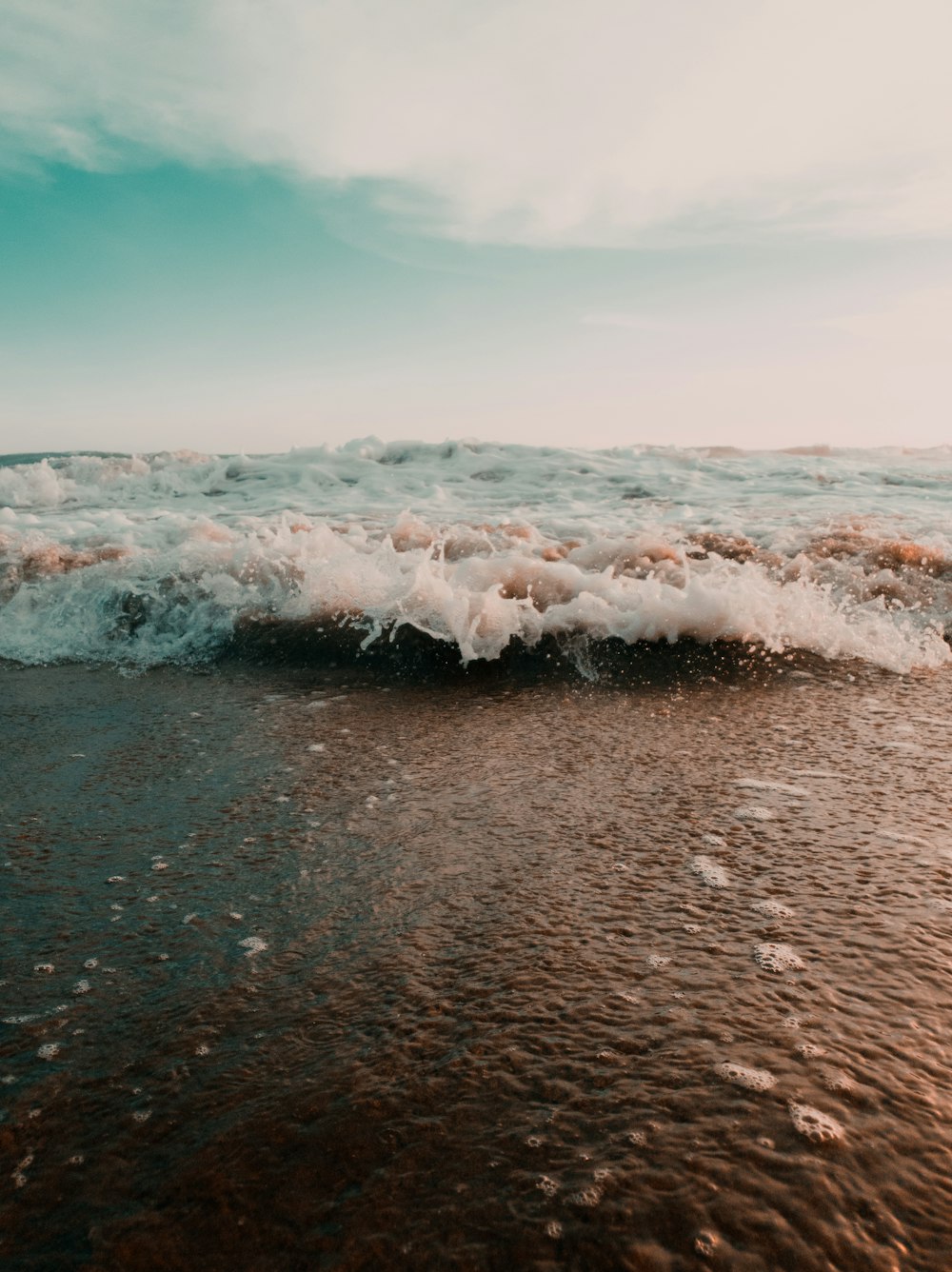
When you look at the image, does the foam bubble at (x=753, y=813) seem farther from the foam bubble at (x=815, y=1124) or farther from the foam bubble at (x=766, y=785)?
the foam bubble at (x=815, y=1124)

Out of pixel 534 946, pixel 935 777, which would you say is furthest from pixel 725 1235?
pixel 935 777

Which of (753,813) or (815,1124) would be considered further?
(753,813)

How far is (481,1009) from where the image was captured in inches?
64.4

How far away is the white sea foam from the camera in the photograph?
4.41 meters

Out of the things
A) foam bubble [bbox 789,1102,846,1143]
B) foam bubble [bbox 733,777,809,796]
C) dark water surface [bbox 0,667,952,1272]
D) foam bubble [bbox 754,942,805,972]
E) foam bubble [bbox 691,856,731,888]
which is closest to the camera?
dark water surface [bbox 0,667,952,1272]

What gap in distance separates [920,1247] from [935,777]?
6.12ft

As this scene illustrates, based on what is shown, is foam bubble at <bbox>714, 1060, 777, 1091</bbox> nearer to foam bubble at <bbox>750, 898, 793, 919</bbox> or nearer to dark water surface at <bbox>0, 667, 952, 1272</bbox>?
dark water surface at <bbox>0, 667, 952, 1272</bbox>

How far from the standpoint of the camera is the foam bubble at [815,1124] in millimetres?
1320

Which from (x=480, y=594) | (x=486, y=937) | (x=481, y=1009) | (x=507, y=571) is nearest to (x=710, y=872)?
(x=486, y=937)

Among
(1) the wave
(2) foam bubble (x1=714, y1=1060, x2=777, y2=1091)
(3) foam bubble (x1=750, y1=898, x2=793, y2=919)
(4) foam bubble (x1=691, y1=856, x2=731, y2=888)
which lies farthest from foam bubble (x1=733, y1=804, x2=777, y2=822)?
(1) the wave

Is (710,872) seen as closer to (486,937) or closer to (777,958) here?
(777,958)

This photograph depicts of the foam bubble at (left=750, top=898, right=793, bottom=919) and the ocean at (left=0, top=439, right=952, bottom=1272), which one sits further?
the foam bubble at (left=750, top=898, right=793, bottom=919)

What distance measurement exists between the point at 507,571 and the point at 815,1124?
12.9ft

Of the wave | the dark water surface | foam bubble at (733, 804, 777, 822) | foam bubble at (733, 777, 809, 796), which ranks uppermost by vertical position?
the wave
